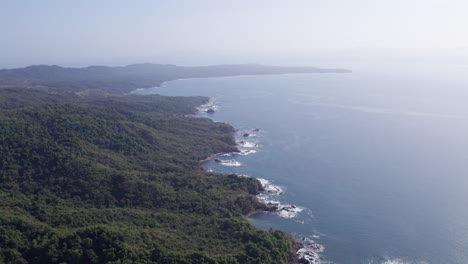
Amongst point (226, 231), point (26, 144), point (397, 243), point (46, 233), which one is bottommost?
point (397, 243)

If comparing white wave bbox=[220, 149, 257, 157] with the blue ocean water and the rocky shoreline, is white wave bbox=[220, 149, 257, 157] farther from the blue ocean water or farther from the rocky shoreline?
the blue ocean water

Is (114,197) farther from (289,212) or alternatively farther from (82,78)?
(82,78)

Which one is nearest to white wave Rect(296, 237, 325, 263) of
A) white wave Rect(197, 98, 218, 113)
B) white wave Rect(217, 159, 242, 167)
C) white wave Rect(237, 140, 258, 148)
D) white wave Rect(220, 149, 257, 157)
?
white wave Rect(217, 159, 242, 167)

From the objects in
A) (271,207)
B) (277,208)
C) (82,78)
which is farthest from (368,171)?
(82,78)

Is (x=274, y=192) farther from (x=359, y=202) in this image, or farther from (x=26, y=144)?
(x=26, y=144)

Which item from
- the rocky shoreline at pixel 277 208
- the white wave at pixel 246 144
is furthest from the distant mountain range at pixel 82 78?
the rocky shoreline at pixel 277 208

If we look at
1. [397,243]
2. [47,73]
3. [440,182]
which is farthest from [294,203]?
[47,73]
